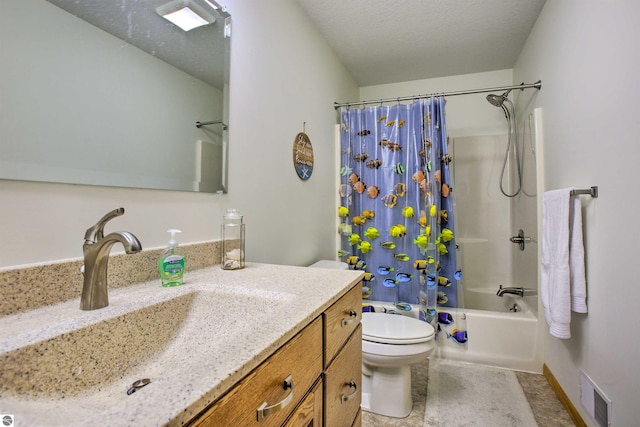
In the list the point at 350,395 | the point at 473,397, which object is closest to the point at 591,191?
the point at 473,397

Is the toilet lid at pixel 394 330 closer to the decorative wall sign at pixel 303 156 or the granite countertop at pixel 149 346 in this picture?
the granite countertop at pixel 149 346

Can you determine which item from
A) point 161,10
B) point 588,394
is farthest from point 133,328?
point 588,394

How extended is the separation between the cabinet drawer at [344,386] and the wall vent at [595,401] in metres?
1.01

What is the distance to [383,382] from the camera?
4.98ft

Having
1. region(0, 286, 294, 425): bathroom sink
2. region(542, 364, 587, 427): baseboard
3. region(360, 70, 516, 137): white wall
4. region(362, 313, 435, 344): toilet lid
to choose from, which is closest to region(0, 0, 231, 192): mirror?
region(0, 286, 294, 425): bathroom sink

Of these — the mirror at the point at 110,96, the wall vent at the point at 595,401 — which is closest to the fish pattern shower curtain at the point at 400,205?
the wall vent at the point at 595,401

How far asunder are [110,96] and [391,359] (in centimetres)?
152

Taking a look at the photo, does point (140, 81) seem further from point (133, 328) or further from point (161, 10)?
point (133, 328)

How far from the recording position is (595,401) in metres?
1.23

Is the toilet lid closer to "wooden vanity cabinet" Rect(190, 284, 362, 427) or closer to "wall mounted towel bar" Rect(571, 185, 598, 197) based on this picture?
"wooden vanity cabinet" Rect(190, 284, 362, 427)

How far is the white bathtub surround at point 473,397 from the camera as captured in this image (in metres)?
1.44

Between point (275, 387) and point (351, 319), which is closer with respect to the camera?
point (275, 387)

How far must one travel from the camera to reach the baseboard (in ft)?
4.50

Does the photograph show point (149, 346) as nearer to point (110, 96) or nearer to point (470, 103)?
point (110, 96)
